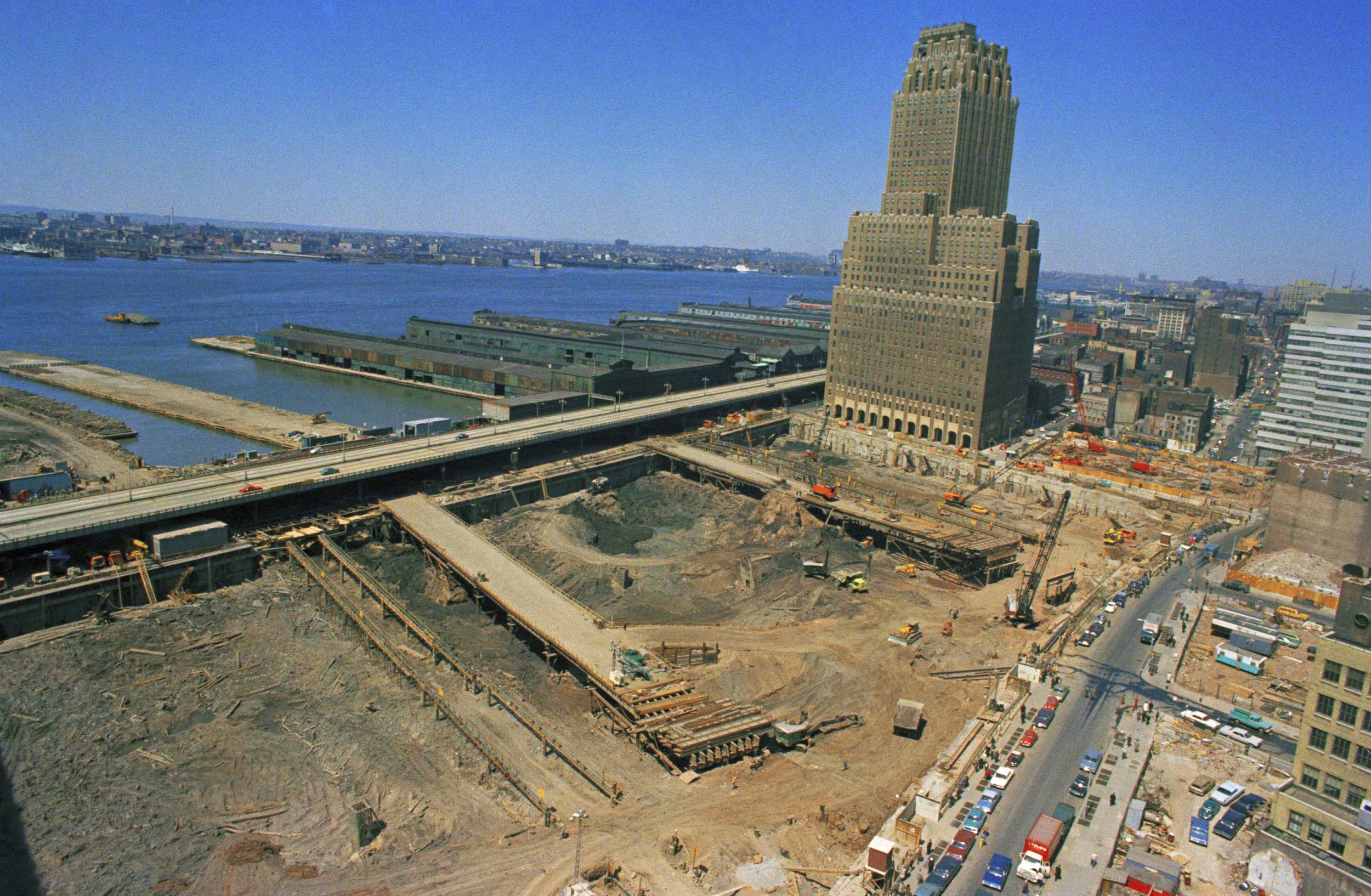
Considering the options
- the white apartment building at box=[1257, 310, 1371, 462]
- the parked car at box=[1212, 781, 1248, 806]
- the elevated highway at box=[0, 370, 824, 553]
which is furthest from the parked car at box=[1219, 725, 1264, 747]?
the white apartment building at box=[1257, 310, 1371, 462]

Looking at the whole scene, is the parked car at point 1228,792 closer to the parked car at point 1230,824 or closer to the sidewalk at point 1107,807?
the parked car at point 1230,824

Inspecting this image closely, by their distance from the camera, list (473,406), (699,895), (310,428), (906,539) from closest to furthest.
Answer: (699,895) → (906,539) → (310,428) → (473,406)

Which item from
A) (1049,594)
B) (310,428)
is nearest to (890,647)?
(1049,594)

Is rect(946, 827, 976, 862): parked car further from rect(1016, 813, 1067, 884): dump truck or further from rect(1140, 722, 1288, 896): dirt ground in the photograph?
rect(1140, 722, 1288, 896): dirt ground

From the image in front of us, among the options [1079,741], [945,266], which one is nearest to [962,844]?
[1079,741]

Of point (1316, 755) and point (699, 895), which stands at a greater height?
point (1316, 755)

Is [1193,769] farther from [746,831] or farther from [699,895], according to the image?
[699,895]
